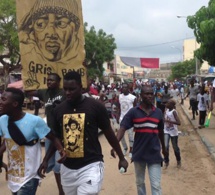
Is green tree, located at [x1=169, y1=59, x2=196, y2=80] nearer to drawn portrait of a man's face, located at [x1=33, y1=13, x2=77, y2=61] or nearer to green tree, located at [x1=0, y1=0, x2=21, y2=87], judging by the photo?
green tree, located at [x1=0, y1=0, x2=21, y2=87]

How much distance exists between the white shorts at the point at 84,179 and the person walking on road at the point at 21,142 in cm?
22

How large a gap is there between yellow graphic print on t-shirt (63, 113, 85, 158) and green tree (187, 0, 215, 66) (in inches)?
370

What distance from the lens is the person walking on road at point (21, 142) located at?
3.53 m

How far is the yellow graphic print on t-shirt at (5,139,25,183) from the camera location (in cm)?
356

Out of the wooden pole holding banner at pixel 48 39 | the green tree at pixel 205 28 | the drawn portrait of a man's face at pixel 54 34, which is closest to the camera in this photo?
the wooden pole holding banner at pixel 48 39

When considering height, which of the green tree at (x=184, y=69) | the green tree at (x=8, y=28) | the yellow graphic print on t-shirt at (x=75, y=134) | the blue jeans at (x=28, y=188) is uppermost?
the green tree at (x=8, y=28)

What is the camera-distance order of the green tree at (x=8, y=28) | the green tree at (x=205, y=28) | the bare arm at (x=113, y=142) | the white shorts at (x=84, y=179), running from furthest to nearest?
the green tree at (x=8, y=28) → the green tree at (x=205, y=28) → the bare arm at (x=113, y=142) → the white shorts at (x=84, y=179)

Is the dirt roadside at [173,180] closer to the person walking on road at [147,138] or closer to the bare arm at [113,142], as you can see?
the person walking on road at [147,138]

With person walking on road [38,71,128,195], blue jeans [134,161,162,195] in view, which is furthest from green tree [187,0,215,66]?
person walking on road [38,71,128,195]

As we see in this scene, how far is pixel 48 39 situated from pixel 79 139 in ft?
7.68

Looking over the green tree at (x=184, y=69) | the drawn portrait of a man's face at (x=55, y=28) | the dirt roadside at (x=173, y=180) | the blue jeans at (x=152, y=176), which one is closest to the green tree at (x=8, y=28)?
the dirt roadside at (x=173, y=180)

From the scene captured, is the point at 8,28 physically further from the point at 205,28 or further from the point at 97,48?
the point at 205,28

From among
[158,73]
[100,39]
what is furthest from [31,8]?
[158,73]

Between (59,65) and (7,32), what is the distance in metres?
23.6
